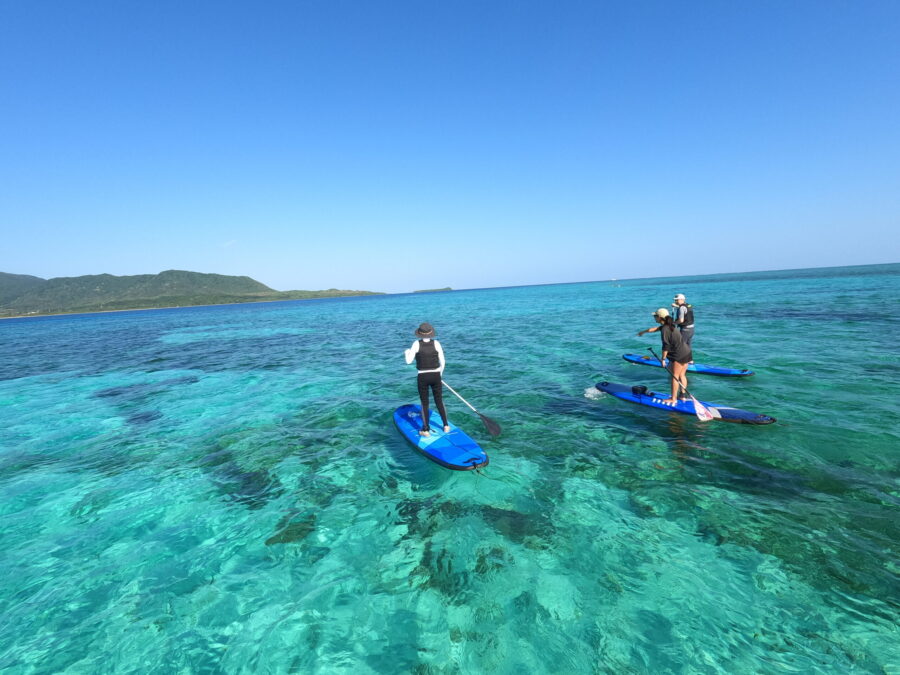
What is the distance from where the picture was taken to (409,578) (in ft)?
20.1

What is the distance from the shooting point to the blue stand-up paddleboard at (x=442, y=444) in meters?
9.16

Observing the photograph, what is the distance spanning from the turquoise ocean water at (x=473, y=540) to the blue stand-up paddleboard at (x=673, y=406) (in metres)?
0.32

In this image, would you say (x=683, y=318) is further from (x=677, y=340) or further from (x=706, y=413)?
(x=706, y=413)

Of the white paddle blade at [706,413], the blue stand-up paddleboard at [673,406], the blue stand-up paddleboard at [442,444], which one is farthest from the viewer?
the white paddle blade at [706,413]

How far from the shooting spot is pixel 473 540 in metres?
6.90

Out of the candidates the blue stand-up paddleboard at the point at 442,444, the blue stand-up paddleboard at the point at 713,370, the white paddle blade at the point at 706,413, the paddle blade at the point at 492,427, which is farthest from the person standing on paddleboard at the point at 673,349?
the blue stand-up paddleboard at the point at 442,444

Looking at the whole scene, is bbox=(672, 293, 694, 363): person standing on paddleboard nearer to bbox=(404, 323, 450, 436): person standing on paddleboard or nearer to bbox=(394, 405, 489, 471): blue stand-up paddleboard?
bbox=(394, 405, 489, 471): blue stand-up paddleboard

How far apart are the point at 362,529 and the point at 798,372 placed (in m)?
19.3

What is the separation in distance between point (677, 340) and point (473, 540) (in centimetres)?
953

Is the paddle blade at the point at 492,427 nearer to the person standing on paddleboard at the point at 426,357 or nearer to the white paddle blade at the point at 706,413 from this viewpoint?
the person standing on paddleboard at the point at 426,357

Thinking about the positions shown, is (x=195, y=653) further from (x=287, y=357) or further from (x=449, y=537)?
(x=287, y=357)

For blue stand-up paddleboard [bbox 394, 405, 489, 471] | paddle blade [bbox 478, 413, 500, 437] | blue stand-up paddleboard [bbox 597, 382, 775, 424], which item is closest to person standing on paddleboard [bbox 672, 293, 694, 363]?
blue stand-up paddleboard [bbox 597, 382, 775, 424]

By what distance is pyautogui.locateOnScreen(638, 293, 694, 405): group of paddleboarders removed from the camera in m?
12.0

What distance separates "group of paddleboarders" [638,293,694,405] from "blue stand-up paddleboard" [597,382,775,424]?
235 mm
